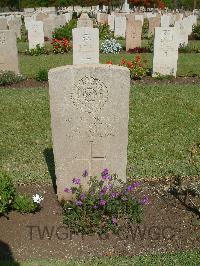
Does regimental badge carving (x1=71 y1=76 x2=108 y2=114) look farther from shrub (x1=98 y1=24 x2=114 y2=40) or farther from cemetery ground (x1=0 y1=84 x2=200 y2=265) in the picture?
shrub (x1=98 y1=24 x2=114 y2=40)

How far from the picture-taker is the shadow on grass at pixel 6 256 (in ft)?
13.9

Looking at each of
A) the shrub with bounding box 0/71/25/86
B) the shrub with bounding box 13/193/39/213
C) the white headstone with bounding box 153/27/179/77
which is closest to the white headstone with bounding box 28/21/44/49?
the shrub with bounding box 0/71/25/86

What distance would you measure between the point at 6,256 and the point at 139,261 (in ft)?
5.19

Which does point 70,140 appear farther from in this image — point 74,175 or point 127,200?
point 127,200

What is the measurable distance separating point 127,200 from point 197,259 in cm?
115

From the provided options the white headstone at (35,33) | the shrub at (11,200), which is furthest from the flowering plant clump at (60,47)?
the shrub at (11,200)

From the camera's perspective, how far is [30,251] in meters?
4.43

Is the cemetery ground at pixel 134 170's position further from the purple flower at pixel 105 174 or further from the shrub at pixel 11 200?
the purple flower at pixel 105 174

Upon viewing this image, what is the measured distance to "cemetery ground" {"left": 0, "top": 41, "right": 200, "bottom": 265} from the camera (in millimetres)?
4430

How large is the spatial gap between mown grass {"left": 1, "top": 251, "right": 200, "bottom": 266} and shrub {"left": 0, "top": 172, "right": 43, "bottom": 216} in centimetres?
88

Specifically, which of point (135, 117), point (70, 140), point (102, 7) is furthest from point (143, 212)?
point (102, 7)

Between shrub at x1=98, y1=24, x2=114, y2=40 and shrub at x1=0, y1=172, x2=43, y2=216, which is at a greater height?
shrub at x1=98, y1=24, x2=114, y2=40

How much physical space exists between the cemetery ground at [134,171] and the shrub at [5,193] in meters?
Answer: 0.20

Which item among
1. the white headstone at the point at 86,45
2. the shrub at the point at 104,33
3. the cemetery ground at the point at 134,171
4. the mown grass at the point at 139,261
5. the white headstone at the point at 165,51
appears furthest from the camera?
the shrub at the point at 104,33
